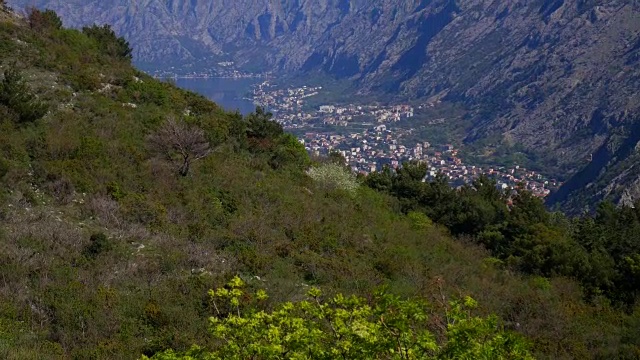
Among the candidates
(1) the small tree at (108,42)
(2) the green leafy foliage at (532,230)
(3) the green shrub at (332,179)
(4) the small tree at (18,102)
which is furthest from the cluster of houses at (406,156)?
(4) the small tree at (18,102)

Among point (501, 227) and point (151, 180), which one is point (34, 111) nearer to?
point (151, 180)

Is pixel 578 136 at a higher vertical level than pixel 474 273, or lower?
higher

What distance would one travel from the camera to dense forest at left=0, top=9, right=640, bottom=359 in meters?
5.95

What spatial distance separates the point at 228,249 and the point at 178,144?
536 cm

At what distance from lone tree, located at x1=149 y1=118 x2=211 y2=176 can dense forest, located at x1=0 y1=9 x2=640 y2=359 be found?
5 centimetres

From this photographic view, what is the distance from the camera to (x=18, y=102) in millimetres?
14445

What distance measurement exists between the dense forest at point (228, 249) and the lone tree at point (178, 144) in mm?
49

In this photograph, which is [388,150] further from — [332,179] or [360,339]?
[360,339]

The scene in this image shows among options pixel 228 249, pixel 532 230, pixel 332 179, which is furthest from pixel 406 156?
pixel 228 249

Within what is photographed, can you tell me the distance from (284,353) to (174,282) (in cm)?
498

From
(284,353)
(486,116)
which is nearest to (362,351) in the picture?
(284,353)

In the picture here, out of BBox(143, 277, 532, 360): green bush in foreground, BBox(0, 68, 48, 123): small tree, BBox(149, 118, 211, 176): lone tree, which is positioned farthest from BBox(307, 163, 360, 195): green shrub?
BBox(143, 277, 532, 360): green bush in foreground

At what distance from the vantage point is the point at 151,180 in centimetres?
1425

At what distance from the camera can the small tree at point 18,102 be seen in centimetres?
1439
